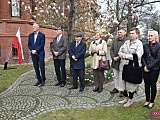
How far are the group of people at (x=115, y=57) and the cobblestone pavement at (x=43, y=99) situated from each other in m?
0.34

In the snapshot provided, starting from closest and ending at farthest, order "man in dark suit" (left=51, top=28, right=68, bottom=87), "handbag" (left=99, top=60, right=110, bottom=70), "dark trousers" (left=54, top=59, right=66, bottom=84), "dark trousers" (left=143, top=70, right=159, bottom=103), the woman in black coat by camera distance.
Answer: the woman in black coat → "dark trousers" (left=143, top=70, right=159, bottom=103) → "handbag" (left=99, top=60, right=110, bottom=70) → "man in dark suit" (left=51, top=28, right=68, bottom=87) → "dark trousers" (left=54, top=59, right=66, bottom=84)

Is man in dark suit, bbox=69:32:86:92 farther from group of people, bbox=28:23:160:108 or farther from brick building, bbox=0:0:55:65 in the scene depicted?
brick building, bbox=0:0:55:65

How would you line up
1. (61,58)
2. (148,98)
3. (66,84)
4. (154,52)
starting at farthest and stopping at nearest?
(66,84), (61,58), (148,98), (154,52)

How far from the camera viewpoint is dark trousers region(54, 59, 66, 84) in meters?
7.30

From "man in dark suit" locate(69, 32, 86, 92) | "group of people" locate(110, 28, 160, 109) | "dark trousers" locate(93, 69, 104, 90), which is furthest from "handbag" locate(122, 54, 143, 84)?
"man in dark suit" locate(69, 32, 86, 92)

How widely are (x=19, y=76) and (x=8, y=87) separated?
5.90 feet

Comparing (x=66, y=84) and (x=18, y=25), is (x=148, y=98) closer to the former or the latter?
(x=66, y=84)

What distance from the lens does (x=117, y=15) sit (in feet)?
29.0

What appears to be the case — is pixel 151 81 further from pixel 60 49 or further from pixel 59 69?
pixel 59 69

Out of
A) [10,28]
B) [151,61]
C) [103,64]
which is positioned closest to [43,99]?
[103,64]

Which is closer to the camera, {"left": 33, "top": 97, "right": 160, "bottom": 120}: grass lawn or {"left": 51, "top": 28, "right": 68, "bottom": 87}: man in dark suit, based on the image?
{"left": 33, "top": 97, "right": 160, "bottom": 120}: grass lawn

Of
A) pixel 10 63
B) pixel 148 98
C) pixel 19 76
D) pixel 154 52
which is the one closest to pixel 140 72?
pixel 154 52

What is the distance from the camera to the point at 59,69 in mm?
7535

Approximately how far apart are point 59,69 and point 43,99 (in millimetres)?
1757
